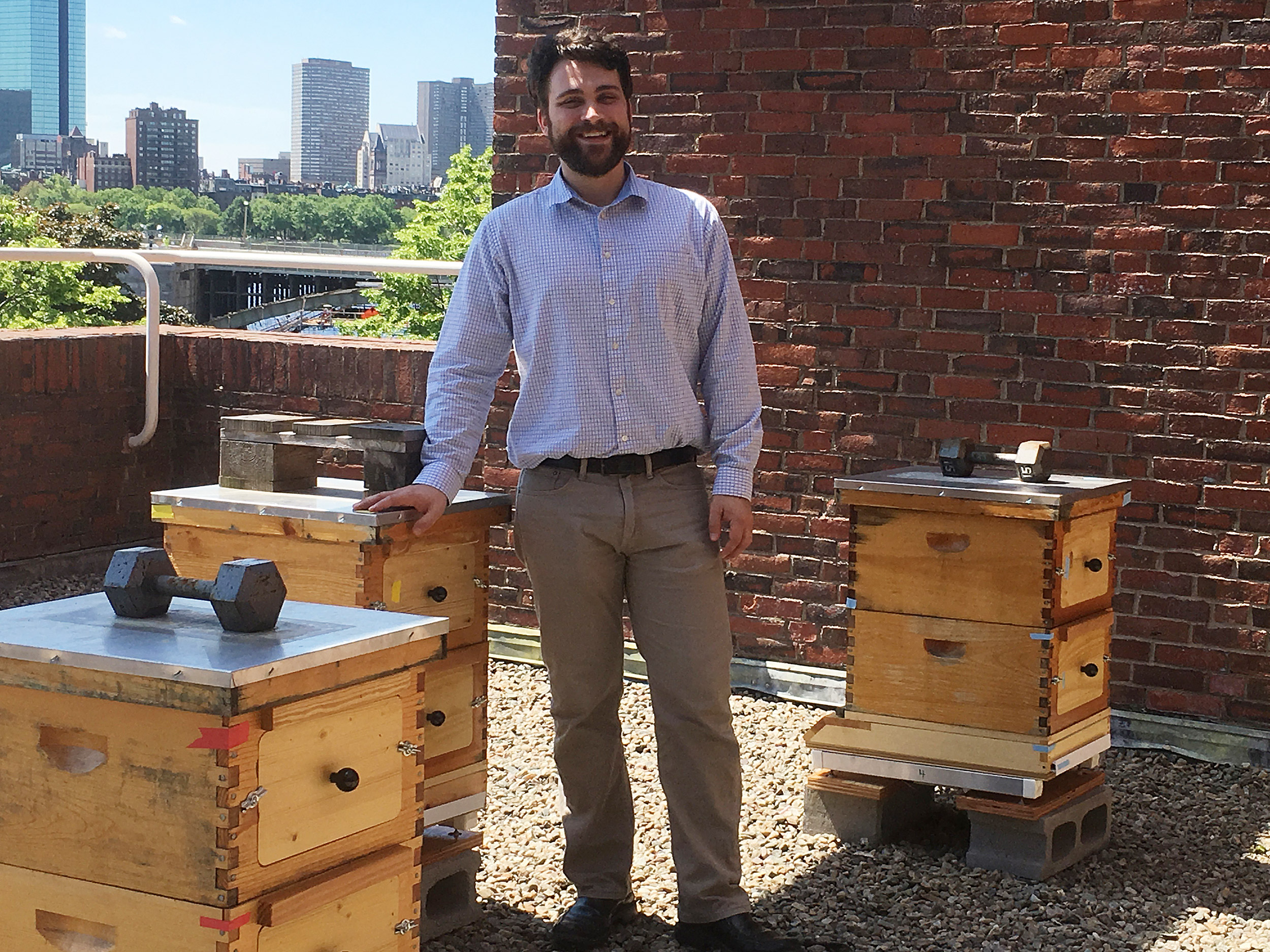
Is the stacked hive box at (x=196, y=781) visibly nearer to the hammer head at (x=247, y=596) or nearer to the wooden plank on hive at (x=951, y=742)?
the hammer head at (x=247, y=596)

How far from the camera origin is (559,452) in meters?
3.61

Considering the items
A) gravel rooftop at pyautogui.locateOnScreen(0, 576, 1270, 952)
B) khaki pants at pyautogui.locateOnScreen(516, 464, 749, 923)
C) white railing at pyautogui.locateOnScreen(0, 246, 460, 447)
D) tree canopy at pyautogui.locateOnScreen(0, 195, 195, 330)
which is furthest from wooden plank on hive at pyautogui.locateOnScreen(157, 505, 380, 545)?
tree canopy at pyautogui.locateOnScreen(0, 195, 195, 330)

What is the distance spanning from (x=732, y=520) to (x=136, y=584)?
5.04ft

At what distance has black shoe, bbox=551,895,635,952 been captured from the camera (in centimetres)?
374

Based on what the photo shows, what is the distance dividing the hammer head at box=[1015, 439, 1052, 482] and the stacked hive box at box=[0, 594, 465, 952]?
2179 millimetres

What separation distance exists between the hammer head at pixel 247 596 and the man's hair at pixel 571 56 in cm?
161

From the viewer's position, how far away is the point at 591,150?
3.64m

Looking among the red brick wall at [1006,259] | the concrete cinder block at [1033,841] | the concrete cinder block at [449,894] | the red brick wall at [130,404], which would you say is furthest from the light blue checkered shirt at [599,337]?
the red brick wall at [130,404]

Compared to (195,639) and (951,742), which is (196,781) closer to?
(195,639)

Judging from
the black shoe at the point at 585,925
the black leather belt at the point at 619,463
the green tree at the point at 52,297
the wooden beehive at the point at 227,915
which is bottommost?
the black shoe at the point at 585,925

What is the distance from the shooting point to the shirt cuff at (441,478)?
3.54m

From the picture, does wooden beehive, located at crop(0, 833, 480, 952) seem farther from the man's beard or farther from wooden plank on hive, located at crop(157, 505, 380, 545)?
the man's beard

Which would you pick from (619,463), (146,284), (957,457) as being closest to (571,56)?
(619,463)

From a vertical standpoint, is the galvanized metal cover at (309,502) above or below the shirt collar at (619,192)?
below
